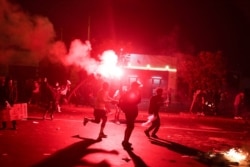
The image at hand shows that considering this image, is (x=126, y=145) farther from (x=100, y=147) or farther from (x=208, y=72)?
(x=208, y=72)

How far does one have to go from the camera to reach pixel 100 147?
1170 cm

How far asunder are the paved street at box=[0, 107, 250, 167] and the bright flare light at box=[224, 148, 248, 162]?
30 cm

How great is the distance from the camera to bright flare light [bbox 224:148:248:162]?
10.7 metres

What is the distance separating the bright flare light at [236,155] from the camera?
10.7 metres

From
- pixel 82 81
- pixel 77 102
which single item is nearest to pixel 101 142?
pixel 77 102

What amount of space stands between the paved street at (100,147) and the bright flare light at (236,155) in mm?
297

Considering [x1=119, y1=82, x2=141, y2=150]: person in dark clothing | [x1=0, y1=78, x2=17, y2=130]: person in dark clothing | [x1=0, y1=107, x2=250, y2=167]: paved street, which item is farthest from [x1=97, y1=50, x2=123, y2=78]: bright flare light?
[x1=119, y1=82, x2=141, y2=150]: person in dark clothing

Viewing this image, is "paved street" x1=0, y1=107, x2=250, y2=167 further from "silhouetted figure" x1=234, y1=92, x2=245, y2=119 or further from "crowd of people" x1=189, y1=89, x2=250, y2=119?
"crowd of people" x1=189, y1=89, x2=250, y2=119

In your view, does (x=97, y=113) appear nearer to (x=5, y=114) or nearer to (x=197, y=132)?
(x=5, y=114)

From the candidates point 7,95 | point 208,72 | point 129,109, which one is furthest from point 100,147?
point 208,72

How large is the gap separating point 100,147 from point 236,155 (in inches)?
157

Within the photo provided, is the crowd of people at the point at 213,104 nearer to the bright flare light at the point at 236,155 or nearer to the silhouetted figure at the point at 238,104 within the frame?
the silhouetted figure at the point at 238,104

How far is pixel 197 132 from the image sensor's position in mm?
17422

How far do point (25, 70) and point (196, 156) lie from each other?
25.7 metres
